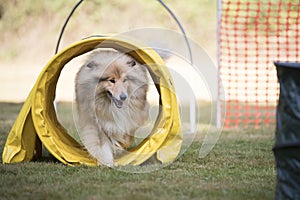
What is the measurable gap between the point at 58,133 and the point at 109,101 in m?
0.59

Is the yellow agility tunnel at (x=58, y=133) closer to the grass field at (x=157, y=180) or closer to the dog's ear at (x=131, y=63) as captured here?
the dog's ear at (x=131, y=63)

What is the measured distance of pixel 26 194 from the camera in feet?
12.7

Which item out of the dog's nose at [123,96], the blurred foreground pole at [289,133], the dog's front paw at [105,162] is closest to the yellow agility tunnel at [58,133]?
the dog's front paw at [105,162]

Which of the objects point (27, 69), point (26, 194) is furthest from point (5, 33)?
point (26, 194)

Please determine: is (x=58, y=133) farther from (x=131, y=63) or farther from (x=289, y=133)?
(x=289, y=133)

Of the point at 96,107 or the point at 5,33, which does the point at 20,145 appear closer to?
the point at 96,107

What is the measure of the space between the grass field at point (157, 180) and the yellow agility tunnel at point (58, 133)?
18 cm

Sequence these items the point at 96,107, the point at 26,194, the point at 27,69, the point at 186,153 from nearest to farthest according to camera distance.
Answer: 1. the point at 26,194
2. the point at 96,107
3. the point at 186,153
4. the point at 27,69

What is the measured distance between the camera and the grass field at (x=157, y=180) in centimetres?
387

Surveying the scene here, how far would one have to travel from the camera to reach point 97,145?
199 inches

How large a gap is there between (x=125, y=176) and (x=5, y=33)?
1524 centimetres

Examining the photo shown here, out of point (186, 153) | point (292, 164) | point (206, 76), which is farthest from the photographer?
point (206, 76)

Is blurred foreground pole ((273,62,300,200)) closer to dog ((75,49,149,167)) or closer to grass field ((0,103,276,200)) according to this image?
grass field ((0,103,276,200))

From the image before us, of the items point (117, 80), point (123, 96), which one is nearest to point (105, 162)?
point (123, 96)
